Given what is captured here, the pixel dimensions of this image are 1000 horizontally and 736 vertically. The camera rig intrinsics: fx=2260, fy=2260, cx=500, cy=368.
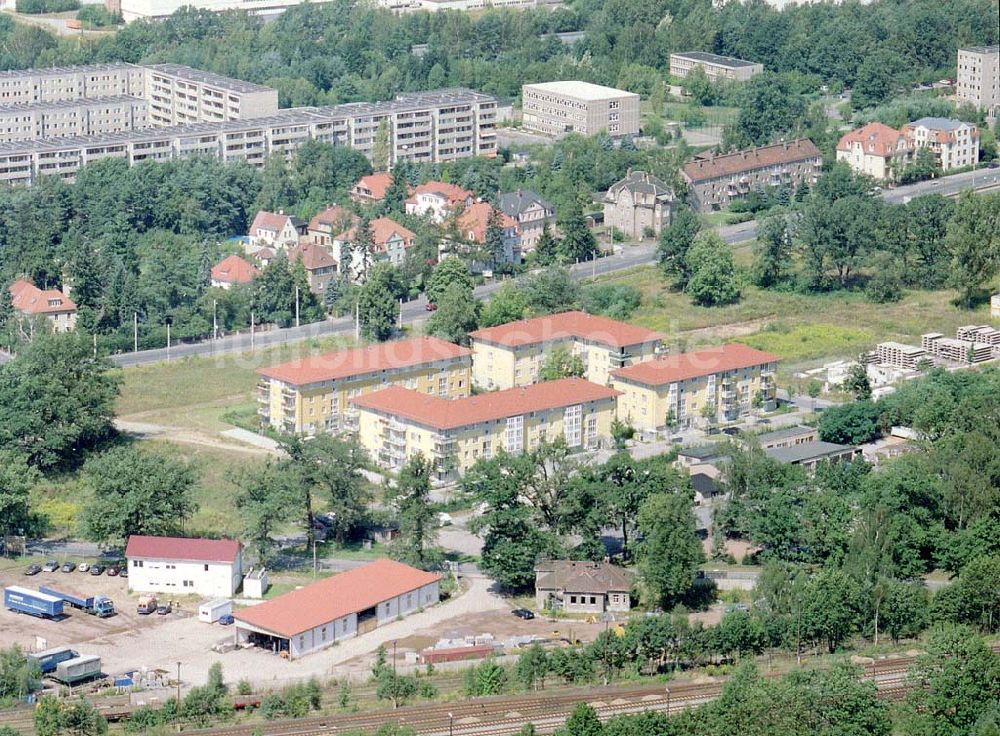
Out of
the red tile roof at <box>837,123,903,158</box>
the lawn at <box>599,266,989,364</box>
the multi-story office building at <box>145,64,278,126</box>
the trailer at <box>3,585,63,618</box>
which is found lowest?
the lawn at <box>599,266,989,364</box>

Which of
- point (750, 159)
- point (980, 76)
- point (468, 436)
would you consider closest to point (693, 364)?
point (468, 436)

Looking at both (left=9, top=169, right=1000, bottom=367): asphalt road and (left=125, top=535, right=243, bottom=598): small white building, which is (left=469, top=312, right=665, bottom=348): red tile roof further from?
(left=125, top=535, right=243, bottom=598): small white building

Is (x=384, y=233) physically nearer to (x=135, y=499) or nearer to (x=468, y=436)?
(x=468, y=436)

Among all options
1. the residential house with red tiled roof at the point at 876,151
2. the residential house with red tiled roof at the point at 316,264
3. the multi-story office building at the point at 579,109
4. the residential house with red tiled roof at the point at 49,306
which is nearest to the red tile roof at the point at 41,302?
the residential house with red tiled roof at the point at 49,306

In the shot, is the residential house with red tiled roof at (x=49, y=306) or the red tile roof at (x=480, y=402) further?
the residential house with red tiled roof at (x=49, y=306)

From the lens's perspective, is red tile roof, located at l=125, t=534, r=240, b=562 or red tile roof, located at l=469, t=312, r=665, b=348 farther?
red tile roof, located at l=469, t=312, r=665, b=348

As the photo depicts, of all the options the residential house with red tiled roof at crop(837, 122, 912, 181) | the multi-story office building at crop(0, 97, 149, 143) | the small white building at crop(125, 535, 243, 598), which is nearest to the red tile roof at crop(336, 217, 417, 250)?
the multi-story office building at crop(0, 97, 149, 143)

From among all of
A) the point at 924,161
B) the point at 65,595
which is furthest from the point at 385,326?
the point at 924,161

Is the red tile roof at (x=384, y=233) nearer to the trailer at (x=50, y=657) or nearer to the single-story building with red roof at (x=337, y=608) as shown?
the single-story building with red roof at (x=337, y=608)
